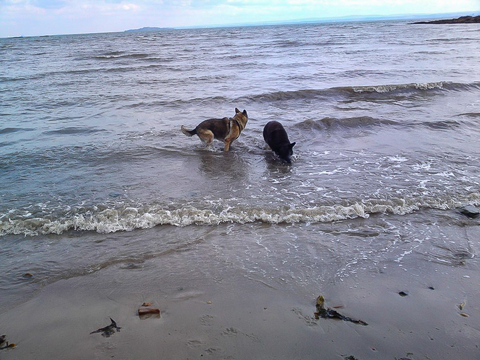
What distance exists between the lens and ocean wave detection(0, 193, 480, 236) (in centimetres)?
473

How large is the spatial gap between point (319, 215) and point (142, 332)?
2.79 metres

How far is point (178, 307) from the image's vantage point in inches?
125

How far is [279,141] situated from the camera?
24.1 feet

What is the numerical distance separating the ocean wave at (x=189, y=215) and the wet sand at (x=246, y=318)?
3.71 ft

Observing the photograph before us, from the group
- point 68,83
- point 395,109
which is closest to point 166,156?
point 395,109

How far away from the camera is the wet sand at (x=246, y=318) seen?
8.80 ft

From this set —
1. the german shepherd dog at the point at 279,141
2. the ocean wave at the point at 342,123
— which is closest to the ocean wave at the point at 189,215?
the german shepherd dog at the point at 279,141

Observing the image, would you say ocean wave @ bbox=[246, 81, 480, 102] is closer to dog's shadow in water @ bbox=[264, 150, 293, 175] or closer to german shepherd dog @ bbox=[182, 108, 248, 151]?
german shepherd dog @ bbox=[182, 108, 248, 151]

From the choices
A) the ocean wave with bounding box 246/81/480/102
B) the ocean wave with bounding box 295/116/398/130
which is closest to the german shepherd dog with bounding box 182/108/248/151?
the ocean wave with bounding box 295/116/398/130

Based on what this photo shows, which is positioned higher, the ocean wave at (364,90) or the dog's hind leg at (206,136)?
the ocean wave at (364,90)

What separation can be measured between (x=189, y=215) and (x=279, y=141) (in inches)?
122

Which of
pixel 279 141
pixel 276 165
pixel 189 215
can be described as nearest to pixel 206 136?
pixel 279 141

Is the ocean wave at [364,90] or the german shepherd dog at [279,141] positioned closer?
the german shepherd dog at [279,141]

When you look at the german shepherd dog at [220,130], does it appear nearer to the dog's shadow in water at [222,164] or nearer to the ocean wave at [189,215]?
the dog's shadow in water at [222,164]
